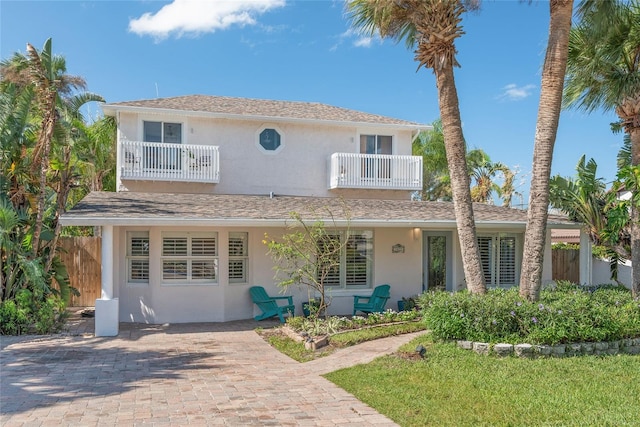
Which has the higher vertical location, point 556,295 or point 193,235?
point 193,235

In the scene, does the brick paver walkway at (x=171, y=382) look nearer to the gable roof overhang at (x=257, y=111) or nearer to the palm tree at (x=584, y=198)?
the gable roof overhang at (x=257, y=111)

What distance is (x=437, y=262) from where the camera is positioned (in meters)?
16.6

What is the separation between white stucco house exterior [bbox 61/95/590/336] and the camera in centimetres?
1380

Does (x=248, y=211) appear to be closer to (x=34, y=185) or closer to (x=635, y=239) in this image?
(x=34, y=185)

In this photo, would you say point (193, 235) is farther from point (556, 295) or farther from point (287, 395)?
point (556, 295)

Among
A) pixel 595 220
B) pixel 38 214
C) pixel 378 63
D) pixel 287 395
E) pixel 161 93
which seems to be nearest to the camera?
pixel 287 395

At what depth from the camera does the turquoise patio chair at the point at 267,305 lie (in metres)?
13.5

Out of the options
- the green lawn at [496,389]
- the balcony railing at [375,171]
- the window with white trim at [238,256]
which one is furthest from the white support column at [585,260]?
the window with white trim at [238,256]

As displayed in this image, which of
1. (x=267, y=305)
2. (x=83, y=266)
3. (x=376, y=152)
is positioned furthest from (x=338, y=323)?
(x=83, y=266)

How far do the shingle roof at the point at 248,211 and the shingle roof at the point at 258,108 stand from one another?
2804mm

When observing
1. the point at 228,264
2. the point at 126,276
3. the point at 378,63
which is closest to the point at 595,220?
the point at 378,63

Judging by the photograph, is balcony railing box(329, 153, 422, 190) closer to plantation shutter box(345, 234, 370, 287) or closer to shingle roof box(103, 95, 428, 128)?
shingle roof box(103, 95, 428, 128)

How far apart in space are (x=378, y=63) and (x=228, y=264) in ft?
29.1

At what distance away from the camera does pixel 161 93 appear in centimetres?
1966
